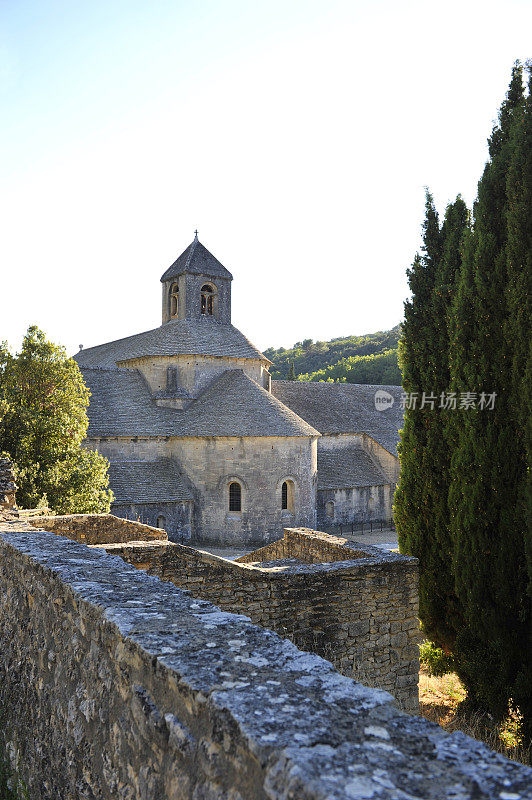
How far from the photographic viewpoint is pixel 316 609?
6.86 meters

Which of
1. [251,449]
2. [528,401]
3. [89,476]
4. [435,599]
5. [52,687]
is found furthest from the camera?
[251,449]

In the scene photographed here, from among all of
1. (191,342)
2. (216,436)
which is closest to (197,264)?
(191,342)

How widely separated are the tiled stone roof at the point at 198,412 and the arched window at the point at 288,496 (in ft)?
7.68

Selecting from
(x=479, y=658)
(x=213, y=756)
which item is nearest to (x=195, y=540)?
(x=479, y=658)

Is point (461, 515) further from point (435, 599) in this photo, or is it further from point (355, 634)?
point (355, 634)

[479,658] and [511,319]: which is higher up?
[511,319]

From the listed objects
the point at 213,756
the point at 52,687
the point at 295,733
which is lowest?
the point at 52,687

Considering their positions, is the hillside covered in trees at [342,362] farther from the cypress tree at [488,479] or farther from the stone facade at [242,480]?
the cypress tree at [488,479]

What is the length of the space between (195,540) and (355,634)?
1830 centimetres

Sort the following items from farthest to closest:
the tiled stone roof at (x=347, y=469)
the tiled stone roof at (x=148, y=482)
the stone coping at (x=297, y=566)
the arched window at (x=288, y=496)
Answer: the tiled stone roof at (x=347, y=469) → the arched window at (x=288, y=496) → the tiled stone roof at (x=148, y=482) → the stone coping at (x=297, y=566)

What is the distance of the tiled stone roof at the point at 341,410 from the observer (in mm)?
31347

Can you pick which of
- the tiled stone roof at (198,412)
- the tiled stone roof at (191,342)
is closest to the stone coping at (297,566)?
the tiled stone roof at (198,412)

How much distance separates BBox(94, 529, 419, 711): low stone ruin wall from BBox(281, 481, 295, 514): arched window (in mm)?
17123

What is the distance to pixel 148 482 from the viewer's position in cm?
2394
